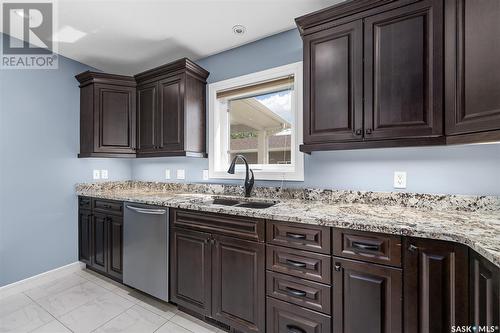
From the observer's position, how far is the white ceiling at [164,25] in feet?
5.82

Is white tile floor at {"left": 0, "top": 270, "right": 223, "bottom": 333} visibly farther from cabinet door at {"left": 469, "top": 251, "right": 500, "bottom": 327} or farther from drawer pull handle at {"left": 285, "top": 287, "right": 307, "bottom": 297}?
cabinet door at {"left": 469, "top": 251, "right": 500, "bottom": 327}

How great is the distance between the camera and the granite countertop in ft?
3.25

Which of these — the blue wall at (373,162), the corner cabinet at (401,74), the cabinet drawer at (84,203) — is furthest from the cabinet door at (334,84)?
the cabinet drawer at (84,203)

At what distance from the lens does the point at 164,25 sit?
2016mm

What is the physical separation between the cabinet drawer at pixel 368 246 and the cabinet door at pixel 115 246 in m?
2.05

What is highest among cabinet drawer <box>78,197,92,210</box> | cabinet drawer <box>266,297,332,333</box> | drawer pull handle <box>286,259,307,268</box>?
cabinet drawer <box>78,197,92,210</box>

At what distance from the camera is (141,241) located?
6.64ft

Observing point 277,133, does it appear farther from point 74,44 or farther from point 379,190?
point 74,44

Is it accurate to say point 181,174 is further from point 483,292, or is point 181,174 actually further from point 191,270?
point 483,292

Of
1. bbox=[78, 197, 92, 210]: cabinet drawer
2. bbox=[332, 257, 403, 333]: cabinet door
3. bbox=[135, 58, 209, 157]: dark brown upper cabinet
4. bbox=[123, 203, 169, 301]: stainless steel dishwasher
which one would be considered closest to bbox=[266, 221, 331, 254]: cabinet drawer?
bbox=[332, 257, 403, 333]: cabinet door

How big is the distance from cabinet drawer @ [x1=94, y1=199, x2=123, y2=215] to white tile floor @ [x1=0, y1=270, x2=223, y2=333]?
781 mm

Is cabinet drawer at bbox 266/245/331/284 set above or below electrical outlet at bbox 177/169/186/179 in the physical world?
below

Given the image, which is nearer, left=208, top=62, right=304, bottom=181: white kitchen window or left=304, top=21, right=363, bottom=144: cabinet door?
left=304, top=21, right=363, bottom=144: cabinet door

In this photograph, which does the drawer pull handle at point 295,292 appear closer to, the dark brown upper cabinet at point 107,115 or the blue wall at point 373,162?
the blue wall at point 373,162
